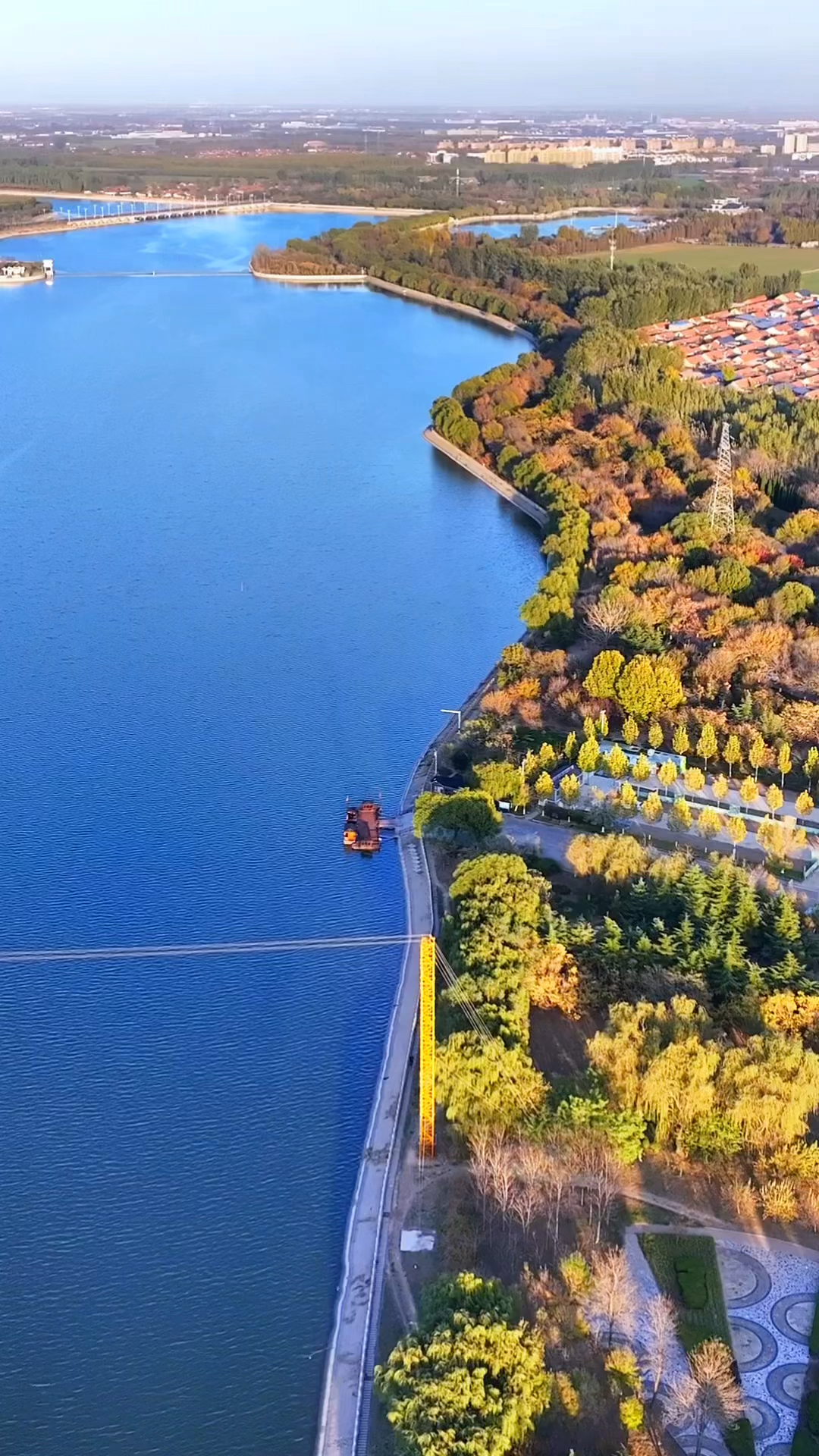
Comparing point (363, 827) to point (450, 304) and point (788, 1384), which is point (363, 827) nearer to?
point (788, 1384)

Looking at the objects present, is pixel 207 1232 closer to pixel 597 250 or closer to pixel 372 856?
pixel 372 856

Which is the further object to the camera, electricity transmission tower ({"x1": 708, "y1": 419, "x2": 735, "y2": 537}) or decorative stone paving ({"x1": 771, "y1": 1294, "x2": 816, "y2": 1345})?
electricity transmission tower ({"x1": 708, "y1": 419, "x2": 735, "y2": 537})

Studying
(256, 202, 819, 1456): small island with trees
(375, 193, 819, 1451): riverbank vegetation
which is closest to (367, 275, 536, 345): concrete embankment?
(375, 193, 819, 1451): riverbank vegetation

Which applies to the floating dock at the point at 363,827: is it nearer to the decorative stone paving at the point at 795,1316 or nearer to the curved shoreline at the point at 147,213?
the decorative stone paving at the point at 795,1316

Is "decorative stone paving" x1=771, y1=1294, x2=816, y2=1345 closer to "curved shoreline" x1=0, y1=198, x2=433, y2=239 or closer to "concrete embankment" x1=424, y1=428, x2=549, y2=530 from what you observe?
"concrete embankment" x1=424, y1=428, x2=549, y2=530

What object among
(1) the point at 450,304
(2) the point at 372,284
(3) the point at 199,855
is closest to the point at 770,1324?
(3) the point at 199,855

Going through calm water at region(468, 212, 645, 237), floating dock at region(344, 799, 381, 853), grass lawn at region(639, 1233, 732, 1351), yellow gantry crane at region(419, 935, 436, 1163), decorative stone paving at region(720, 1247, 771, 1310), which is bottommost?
decorative stone paving at region(720, 1247, 771, 1310)
